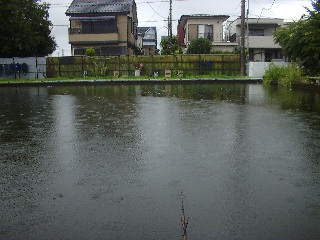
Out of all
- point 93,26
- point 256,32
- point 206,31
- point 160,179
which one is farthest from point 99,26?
point 160,179

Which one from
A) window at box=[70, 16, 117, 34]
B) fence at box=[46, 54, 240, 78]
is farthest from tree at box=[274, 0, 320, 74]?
window at box=[70, 16, 117, 34]

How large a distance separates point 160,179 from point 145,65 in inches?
1306

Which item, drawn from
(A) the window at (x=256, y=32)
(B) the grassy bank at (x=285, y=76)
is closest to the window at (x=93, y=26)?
(A) the window at (x=256, y=32)

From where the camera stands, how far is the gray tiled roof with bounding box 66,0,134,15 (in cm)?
4400

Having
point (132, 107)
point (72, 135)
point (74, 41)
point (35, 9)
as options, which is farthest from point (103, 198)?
point (74, 41)

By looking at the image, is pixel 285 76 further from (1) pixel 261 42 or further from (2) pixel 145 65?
(1) pixel 261 42

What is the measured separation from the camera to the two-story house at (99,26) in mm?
43812

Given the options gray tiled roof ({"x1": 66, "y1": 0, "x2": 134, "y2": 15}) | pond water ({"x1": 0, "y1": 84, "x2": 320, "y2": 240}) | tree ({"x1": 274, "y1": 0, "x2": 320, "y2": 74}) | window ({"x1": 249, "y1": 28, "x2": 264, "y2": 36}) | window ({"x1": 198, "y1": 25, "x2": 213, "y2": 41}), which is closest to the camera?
pond water ({"x1": 0, "y1": 84, "x2": 320, "y2": 240})

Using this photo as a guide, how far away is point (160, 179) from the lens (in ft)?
16.4

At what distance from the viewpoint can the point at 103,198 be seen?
433cm

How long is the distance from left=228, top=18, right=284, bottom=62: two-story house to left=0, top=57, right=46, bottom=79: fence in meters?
23.1

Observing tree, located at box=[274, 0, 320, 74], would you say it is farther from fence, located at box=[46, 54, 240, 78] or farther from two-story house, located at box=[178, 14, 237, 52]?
two-story house, located at box=[178, 14, 237, 52]

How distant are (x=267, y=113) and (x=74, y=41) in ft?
117

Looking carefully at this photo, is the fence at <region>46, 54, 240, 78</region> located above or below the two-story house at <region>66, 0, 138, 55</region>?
below
